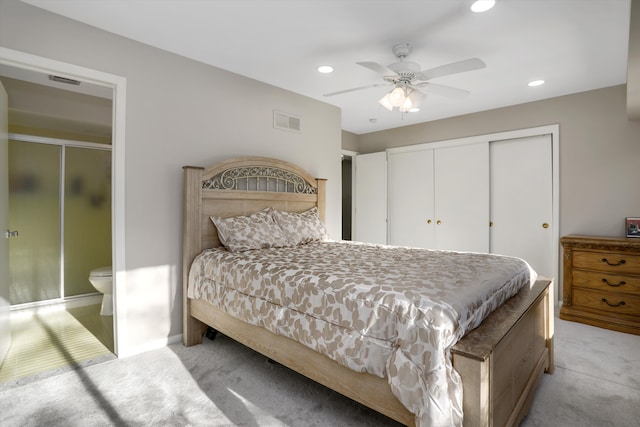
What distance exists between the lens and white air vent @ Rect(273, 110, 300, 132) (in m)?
3.66

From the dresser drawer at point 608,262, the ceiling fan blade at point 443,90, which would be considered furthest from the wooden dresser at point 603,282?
the ceiling fan blade at point 443,90

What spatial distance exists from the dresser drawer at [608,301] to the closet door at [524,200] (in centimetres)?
61

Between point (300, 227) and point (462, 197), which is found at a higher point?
point (462, 197)

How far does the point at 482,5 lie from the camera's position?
2094mm

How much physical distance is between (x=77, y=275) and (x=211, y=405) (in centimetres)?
314

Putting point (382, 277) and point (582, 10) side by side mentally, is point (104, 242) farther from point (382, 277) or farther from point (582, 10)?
point (582, 10)

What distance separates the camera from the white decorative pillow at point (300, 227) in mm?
3201

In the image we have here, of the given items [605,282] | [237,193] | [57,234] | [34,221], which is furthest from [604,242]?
[34,221]

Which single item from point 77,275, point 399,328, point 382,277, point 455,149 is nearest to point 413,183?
point 455,149

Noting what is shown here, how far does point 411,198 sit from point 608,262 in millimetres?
2495

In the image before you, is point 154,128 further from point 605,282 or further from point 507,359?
point 605,282

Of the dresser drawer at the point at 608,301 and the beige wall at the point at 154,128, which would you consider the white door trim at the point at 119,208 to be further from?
the dresser drawer at the point at 608,301

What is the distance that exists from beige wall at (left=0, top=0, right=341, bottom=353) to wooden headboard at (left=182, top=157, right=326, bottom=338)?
169mm

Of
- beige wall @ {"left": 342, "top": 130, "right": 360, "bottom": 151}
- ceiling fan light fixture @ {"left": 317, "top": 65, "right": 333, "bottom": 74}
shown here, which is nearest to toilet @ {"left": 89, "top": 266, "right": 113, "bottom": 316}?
ceiling fan light fixture @ {"left": 317, "top": 65, "right": 333, "bottom": 74}
